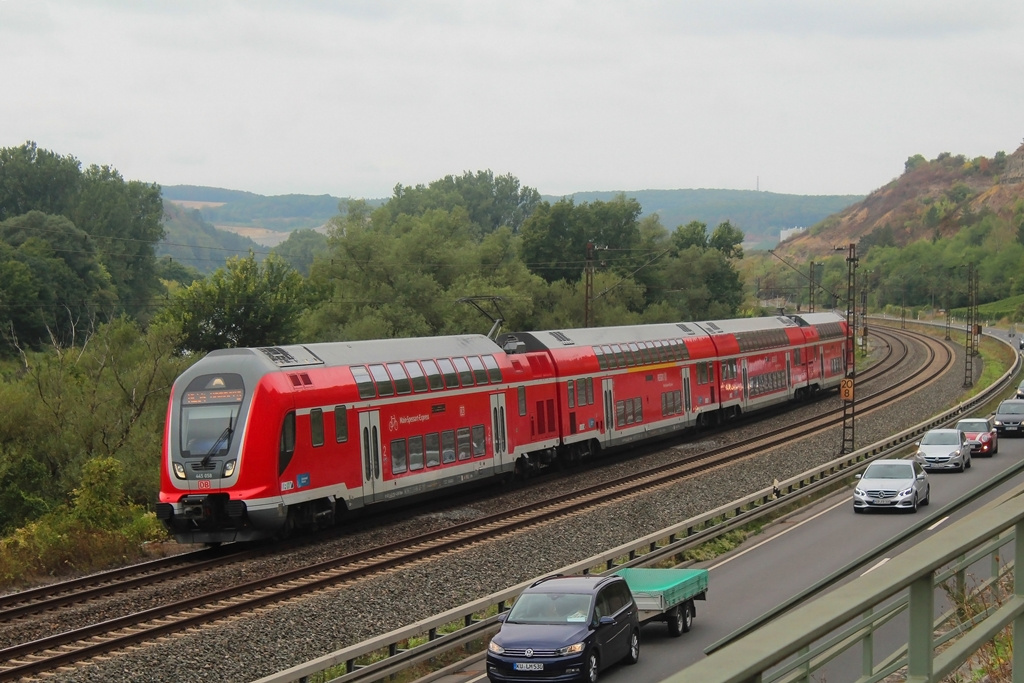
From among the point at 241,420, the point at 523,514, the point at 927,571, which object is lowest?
the point at 523,514

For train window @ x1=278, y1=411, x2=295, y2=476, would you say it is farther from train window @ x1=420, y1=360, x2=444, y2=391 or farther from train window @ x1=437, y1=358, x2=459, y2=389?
train window @ x1=437, y1=358, x2=459, y2=389

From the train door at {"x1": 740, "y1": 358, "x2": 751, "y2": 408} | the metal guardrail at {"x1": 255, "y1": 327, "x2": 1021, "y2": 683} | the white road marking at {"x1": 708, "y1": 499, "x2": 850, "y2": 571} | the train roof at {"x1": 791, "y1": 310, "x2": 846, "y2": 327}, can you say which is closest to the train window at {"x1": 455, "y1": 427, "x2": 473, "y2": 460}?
the metal guardrail at {"x1": 255, "y1": 327, "x2": 1021, "y2": 683}

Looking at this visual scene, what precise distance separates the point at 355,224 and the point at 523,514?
46.5 m

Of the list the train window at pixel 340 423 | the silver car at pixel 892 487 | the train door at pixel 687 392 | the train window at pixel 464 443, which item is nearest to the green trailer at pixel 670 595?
the train window at pixel 340 423

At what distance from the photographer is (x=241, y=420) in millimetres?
23344

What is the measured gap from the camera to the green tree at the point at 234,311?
63875 millimetres

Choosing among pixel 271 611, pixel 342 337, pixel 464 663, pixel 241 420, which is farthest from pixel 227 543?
pixel 342 337

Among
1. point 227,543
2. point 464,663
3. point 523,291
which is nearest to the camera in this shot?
point 464,663

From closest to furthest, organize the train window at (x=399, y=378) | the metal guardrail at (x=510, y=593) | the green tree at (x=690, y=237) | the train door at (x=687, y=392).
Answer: the metal guardrail at (x=510, y=593), the train window at (x=399, y=378), the train door at (x=687, y=392), the green tree at (x=690, y=237)

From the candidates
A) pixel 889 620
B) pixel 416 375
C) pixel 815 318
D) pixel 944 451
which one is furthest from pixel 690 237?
pixel 889 620

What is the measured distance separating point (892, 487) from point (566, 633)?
53.2 feet

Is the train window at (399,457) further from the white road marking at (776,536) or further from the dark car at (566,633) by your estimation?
the dark car at (566,633)

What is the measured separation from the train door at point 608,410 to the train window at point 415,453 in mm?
10983

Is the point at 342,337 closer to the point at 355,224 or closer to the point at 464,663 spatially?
the point at 355,224
